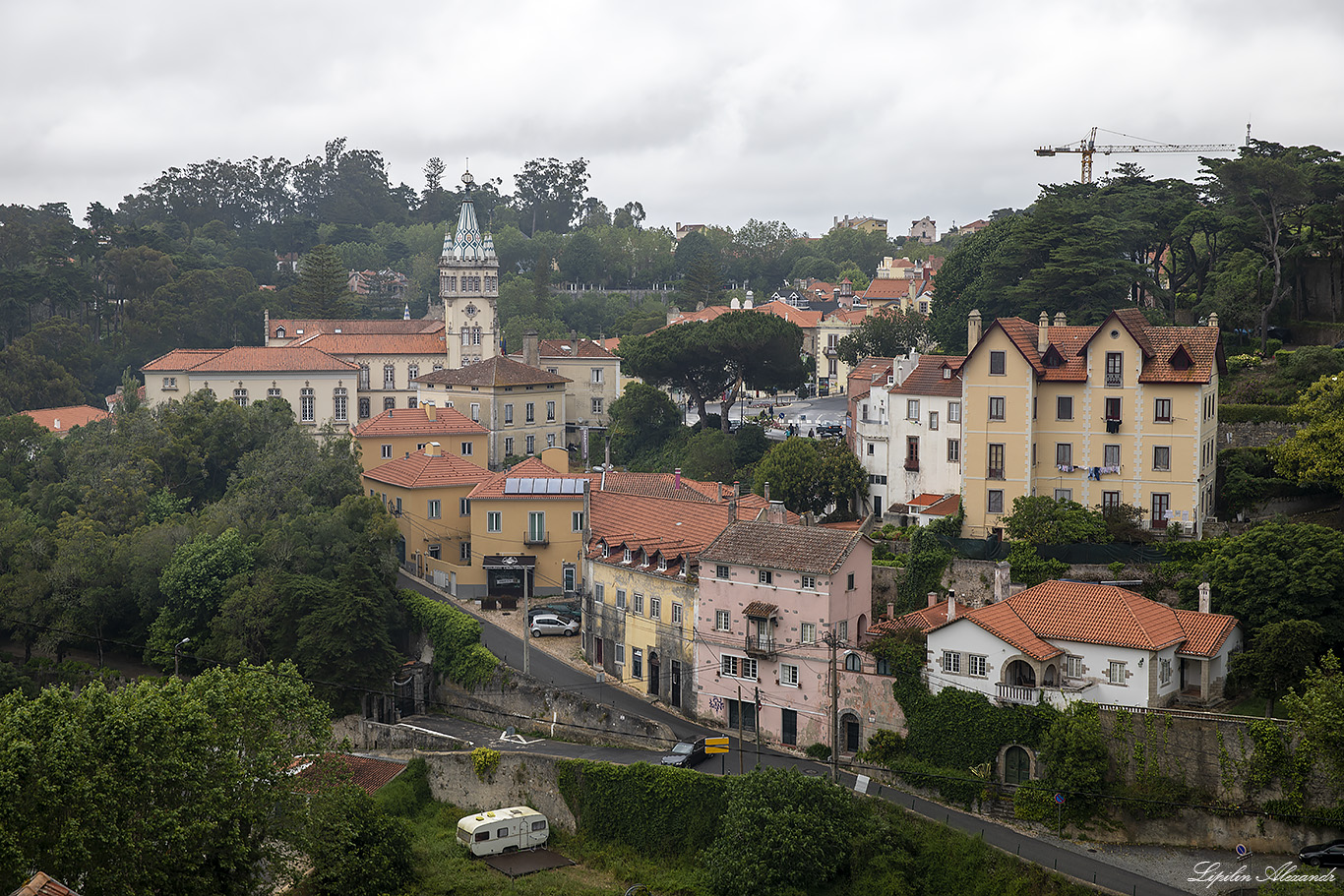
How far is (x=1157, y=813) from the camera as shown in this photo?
44719 millimetres

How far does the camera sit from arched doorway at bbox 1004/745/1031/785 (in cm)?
4706

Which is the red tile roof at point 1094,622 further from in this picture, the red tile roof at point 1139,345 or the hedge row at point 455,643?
the hedge row at point 455,643

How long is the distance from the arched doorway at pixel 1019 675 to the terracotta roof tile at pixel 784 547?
6.88 meters

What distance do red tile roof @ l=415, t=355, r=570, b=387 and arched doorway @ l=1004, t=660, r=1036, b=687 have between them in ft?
159

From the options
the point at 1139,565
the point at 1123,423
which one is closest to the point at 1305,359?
the point at 1123,423

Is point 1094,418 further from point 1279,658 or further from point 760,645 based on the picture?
point 760,645

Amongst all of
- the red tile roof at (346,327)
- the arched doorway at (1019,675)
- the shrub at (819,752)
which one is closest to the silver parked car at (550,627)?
the shrub at (819,752)

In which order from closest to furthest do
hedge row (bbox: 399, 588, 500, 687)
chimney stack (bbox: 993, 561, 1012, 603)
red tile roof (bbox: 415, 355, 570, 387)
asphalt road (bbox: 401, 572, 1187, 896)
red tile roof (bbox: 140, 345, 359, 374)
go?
asphalt road (bbox: 401, 572, 1187, 896)
chimney stack (bbox: 993, 561, 1012, 603)
hedge row (bbox: 399, 588, 500, 687)
red tile roof (bbox: 415, 355, 570, 387)
red tile roof (bbox: 140, 345, 359, 374)

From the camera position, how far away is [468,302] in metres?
105

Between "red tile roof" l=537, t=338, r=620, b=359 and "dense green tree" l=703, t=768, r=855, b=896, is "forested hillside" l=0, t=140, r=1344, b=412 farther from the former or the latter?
"dense green tree" l=703, t=768, r=855, b=896

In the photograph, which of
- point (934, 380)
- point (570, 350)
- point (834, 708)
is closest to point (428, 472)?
point (934, 380)

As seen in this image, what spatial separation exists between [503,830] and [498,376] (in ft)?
148

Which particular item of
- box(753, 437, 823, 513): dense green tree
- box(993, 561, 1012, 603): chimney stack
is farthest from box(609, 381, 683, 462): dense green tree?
box(993, 561, 1012, 603): chimney stack

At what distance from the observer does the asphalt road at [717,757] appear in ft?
141
